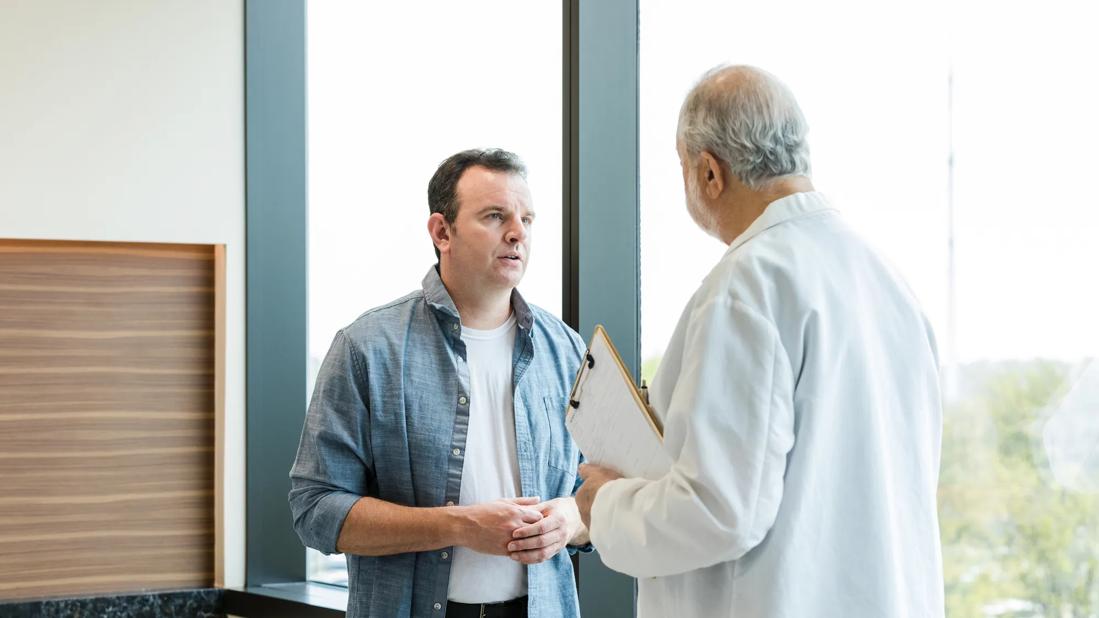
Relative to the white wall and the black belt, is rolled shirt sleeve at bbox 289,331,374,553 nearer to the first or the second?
the black belt

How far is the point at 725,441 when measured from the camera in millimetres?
1380

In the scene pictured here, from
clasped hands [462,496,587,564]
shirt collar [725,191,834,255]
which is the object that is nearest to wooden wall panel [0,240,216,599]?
clasped hands [462,496,587,564]

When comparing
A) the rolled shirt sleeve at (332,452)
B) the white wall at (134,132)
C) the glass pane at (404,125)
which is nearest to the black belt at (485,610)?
the rolled shirt sleeve at (332,452)

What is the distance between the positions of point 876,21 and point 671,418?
1.08 metres

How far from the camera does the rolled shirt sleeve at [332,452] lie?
6.98ft

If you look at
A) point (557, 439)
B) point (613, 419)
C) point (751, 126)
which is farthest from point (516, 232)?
point (751, 126)

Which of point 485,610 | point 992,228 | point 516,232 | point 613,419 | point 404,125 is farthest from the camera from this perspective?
point 404,125

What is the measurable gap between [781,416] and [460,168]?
3.64 feet

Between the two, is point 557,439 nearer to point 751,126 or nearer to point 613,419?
point 613,419

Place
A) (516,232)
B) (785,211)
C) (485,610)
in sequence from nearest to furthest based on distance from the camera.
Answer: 1. (785,211)
2. (485,610)
3. (516,232)

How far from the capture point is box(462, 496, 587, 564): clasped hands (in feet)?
6.67

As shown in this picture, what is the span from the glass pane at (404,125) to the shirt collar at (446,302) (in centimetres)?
52

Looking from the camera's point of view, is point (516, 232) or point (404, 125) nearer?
point (516, 232)

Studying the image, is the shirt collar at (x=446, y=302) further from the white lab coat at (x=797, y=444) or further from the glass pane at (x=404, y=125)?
the white lab coat at (x=797, y=444)
